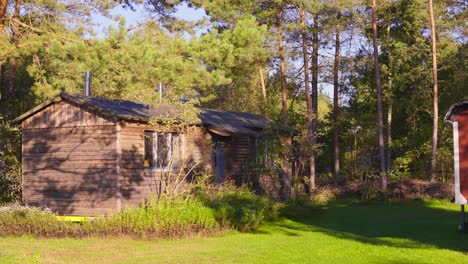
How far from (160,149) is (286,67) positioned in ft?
51.2

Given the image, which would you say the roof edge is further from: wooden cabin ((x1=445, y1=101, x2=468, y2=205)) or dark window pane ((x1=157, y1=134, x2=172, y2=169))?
wooden cabin ((x1=445, y1=101, x2=468, y2=205))

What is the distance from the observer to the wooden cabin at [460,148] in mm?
15328

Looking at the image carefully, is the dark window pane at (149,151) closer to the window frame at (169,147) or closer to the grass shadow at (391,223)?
the window frame at (169,147)

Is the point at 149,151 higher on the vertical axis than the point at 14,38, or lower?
lower

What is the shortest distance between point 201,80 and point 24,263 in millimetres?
8281

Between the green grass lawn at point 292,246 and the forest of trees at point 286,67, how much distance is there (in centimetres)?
457

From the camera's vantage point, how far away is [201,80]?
1872cm

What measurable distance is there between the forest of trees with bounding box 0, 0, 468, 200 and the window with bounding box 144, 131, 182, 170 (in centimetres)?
159

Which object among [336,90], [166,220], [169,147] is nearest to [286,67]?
[336,90]

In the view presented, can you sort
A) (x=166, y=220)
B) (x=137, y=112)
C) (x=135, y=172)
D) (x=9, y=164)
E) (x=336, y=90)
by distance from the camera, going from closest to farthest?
(x=166, y=220) < (x=135, y=172) < (x=137, y=112) < (x=9, y=164) < (x=336, y=90)

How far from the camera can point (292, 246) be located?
15750 millimetres

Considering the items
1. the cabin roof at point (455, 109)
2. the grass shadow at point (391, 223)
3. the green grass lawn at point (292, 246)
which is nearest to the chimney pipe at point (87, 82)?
the green grass lawn at point (292, 246)

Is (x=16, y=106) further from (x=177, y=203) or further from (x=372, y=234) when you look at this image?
(x=372, y=234)

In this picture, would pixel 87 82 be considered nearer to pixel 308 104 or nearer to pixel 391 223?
pixel 391 223
